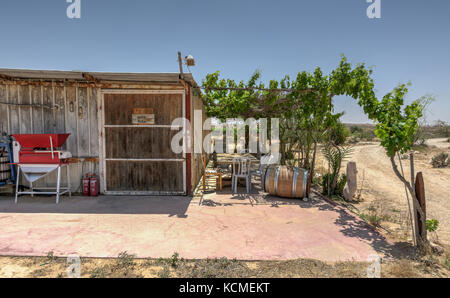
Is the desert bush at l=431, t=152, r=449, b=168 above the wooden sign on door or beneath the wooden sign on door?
beneath

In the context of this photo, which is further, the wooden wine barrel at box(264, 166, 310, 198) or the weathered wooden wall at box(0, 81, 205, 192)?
the weathered wooden wall at box(0, 81, 205, 192)

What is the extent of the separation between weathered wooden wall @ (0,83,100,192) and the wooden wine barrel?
4.70 metres

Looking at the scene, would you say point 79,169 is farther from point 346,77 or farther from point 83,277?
point 346,77

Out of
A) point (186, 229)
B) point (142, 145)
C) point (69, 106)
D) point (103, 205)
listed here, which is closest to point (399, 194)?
point (186, 229)

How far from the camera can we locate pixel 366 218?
200 inches

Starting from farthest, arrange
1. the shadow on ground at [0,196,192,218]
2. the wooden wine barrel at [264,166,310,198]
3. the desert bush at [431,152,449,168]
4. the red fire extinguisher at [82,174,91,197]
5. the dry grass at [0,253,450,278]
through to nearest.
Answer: the desert bush at [431,152,449,168]
the red fire extinguisher at [82,174,91,197]
the wooden wine barrel at [264,166,310,198]
the shadow on ground at [0,196,192,218]
the dry grass at [0,253,450,278]

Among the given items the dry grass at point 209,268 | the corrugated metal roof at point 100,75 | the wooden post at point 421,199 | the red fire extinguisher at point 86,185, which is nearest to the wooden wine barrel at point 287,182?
the wooden post at point 421,199

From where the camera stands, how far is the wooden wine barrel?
20.5 feet

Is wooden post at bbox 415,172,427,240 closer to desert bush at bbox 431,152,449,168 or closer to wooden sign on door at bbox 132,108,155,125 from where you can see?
wooden sign on door at bbox 132,108,155,125

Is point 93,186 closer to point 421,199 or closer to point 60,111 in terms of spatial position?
point 60,111

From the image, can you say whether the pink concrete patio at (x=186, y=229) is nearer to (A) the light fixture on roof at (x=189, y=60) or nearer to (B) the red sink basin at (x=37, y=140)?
(B) the red sink basin at (x=37, y=140)

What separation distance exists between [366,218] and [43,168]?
7334 millimetres

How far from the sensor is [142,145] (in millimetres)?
6547

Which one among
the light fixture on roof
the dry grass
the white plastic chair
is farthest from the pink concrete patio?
the light fixture on roof
